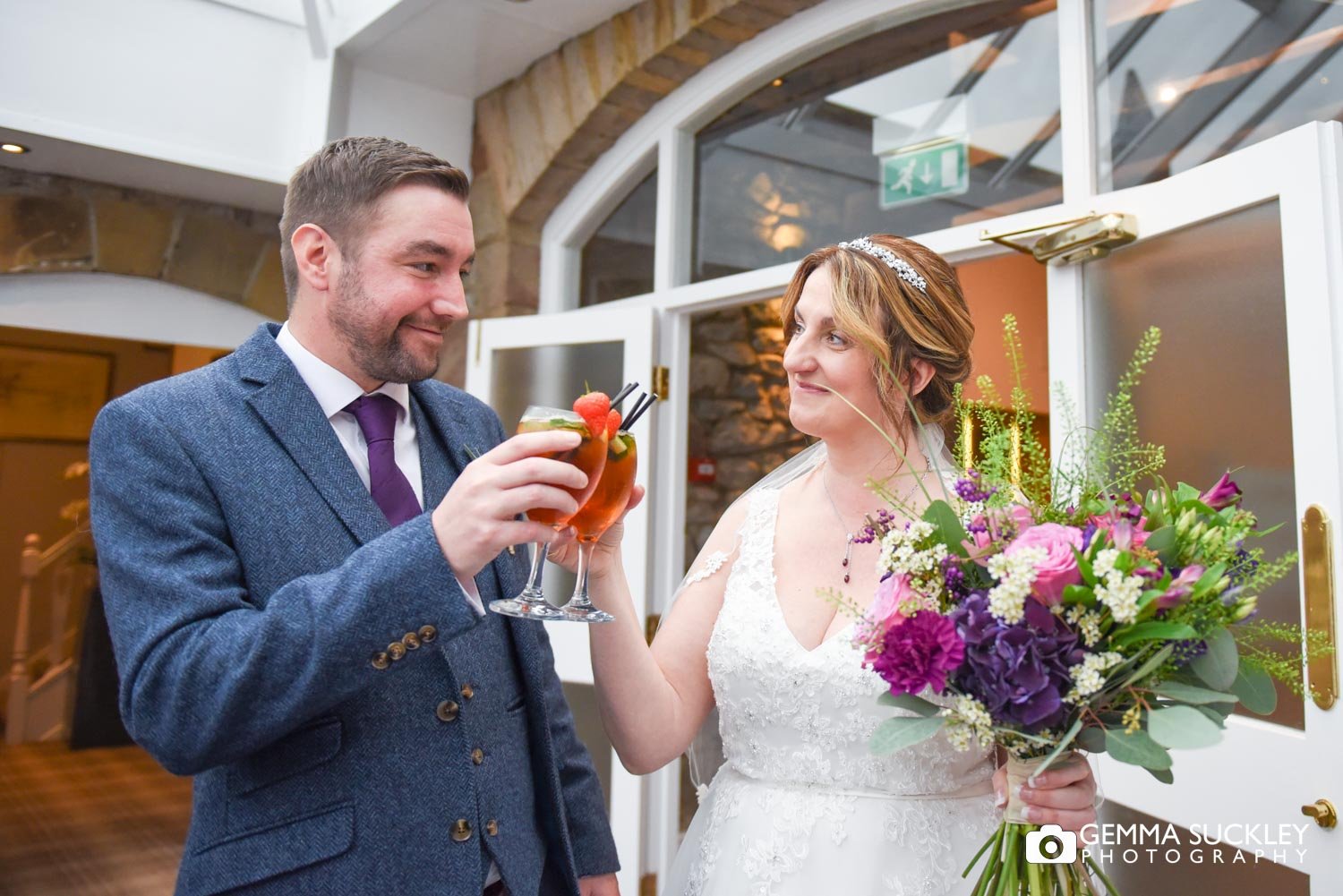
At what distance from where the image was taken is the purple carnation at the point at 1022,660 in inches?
37.6

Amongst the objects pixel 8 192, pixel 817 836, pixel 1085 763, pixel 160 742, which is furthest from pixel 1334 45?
pixel 8 192

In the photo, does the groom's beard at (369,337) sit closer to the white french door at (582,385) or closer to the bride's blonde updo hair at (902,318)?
the bride's blonde updo hair at (902,318)

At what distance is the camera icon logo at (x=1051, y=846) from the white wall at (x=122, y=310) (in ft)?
11.6

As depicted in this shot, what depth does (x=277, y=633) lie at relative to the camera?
3.32 ft

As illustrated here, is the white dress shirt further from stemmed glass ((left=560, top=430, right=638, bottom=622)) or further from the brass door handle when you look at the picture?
the brass door handle

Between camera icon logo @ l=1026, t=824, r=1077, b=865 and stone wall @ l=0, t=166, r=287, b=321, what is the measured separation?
3.14m

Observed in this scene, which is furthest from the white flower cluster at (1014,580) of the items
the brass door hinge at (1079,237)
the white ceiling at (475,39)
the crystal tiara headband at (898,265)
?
the white ceiling at (475,39)

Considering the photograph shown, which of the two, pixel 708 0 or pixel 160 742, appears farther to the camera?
pixel 708 0

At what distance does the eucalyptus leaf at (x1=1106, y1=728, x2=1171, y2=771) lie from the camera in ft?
3.04

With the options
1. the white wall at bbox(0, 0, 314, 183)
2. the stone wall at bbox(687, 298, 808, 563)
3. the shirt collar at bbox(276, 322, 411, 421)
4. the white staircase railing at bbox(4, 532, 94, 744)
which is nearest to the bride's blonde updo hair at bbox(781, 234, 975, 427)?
the shirt collar at bbox(276, 322, 411, 421)

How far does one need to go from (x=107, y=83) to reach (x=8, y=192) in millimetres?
570

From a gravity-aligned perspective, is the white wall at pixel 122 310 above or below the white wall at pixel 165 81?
below

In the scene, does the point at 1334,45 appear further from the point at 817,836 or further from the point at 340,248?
the point at 340,248

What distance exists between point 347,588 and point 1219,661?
3.11 ft
